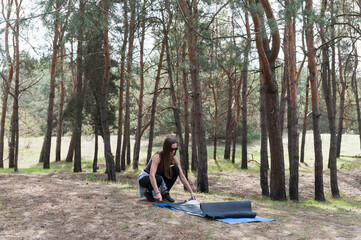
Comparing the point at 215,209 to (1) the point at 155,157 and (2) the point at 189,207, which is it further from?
(1) the point at 155,157

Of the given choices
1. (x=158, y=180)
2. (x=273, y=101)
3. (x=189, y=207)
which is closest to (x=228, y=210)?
(x=189, y=207)

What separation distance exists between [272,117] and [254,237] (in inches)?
222

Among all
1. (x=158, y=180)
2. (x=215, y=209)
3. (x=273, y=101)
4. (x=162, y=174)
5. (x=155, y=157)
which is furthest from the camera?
(x=273, y=101)

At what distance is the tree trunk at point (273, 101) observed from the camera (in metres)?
8.91

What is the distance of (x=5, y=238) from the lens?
4.54 m

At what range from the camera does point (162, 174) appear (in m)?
6.38

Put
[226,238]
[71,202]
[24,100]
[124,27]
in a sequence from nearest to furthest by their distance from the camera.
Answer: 1. [226,238]
2. [71,202]
3. [124,27]
4. [24,100]

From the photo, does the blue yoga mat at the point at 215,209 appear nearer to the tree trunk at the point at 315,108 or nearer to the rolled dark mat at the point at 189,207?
the rolled dark mat at the point at 189,207

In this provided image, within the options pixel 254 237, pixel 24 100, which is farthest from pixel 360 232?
pixel 24 100

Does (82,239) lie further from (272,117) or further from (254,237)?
(272,117)

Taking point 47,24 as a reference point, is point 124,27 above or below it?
above

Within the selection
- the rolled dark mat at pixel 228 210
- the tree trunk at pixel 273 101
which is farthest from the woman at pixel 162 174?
the tree trunk at pixel 273 101

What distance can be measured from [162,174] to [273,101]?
4573mm

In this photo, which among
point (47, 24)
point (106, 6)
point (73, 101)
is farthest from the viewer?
point (73, 101)
